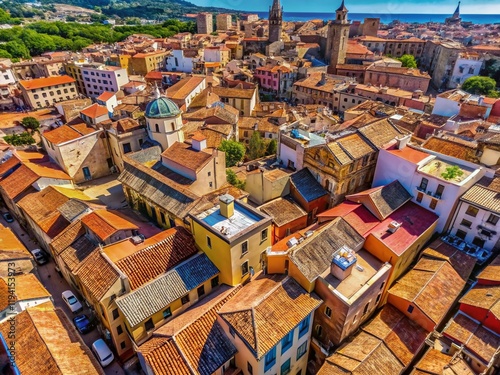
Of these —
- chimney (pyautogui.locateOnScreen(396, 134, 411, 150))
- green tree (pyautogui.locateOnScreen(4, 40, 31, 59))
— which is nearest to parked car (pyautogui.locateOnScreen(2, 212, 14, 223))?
chimney (pyautogui.locateOnScreen(396, 134, 411, 150))

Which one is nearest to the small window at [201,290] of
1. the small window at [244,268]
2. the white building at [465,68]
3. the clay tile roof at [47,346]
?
the small window at [244,268]

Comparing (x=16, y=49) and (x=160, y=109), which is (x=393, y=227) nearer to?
(x=160, y=109)

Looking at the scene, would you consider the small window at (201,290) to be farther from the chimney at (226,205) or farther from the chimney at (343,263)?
the chimney at (343,263)

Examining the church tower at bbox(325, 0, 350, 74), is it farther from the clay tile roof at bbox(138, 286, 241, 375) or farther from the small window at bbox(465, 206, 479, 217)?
the clay tile roof at bbox(138, 286, 241, 375)

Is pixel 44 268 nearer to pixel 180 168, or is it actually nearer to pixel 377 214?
pixel 180 168

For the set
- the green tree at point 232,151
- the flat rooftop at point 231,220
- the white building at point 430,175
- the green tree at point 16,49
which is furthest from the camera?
the green tree at point 16,49

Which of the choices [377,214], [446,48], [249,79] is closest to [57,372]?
[377,214]
